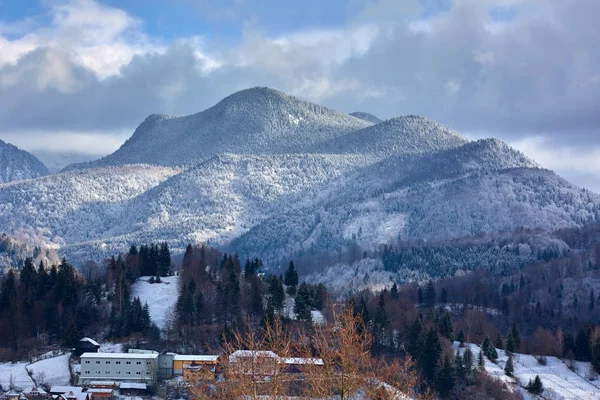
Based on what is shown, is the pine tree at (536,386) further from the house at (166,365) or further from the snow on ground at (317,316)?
the house at (166,365)

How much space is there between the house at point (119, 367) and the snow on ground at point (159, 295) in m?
16.3

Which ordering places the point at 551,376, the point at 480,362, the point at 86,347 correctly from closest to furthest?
the point at 86,347, the point at 480,362, the point at 551,376

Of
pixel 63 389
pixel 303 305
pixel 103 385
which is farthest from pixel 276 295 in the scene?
pixel 63 389

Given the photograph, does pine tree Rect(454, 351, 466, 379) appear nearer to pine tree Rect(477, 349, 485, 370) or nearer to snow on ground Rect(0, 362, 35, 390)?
pine tree Rect(477, 349, 485, 370)

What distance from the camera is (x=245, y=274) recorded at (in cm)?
14550

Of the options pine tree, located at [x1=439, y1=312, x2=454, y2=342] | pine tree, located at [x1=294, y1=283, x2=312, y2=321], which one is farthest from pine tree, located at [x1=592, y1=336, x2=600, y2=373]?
pine tree, located at [x1=294, y1=283, x2=312, y2=321]

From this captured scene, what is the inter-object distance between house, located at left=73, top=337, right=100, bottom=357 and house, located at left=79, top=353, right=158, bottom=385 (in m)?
5.55

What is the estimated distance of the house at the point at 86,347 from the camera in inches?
4697

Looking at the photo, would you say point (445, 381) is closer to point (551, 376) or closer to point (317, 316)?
point (551, 376)

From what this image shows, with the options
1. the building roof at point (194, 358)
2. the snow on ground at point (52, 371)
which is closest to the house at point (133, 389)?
the building roof at point (194, 358)

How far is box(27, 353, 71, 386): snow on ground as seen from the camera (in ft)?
367

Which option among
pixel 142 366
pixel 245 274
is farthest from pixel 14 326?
pixel 245 274

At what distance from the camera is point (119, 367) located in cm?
11288

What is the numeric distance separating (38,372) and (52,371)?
2.26 meters
